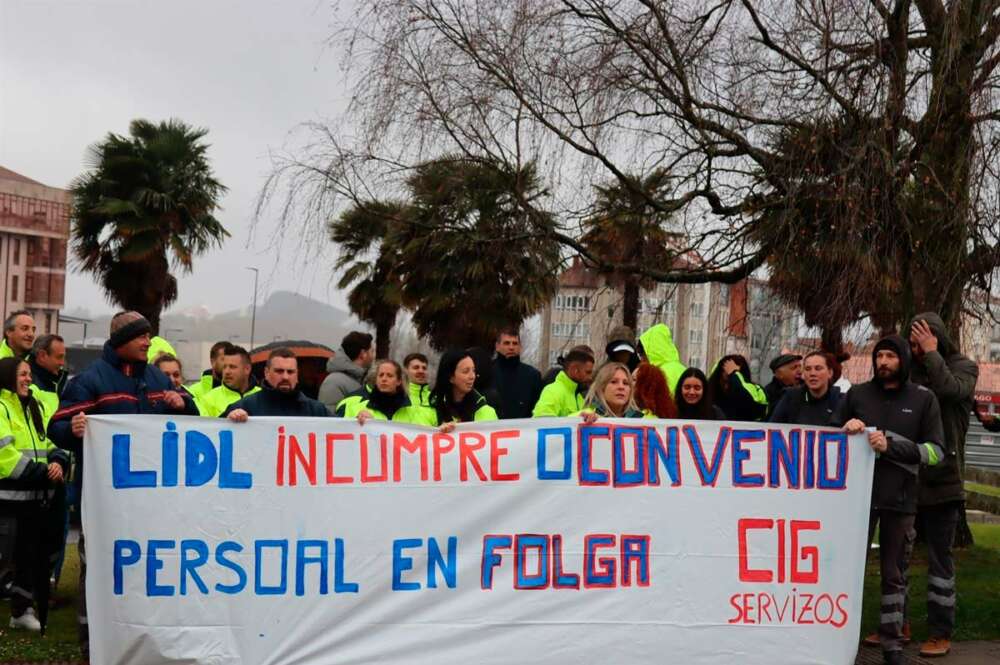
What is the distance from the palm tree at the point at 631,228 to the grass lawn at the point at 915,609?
3057 millimetres

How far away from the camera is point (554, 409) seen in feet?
25.5

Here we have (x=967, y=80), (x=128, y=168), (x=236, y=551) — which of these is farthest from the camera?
(x=128, y=168)

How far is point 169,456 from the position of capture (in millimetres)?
6324

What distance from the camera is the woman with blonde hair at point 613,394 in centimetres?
679

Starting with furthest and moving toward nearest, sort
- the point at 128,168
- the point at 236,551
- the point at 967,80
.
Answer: the point at 128,168 < the point at 967,80 < the point at 236,551

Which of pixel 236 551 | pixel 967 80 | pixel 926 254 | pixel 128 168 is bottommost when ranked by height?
pixel 236 551

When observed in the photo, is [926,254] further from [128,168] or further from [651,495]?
[128,168]

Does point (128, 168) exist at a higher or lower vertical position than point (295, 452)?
higher

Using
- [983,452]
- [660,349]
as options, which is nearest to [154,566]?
[660,349]

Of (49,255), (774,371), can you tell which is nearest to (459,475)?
(774,371)

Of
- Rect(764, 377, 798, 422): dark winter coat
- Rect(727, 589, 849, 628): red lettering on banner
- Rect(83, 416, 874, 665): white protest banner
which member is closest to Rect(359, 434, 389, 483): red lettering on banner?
Rect(83, 416, 874, 665): white protest banner

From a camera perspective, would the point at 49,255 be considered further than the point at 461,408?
Answer: Yes

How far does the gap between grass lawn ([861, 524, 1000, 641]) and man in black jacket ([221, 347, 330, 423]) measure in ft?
12.3

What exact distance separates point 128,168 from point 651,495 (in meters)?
21.6
